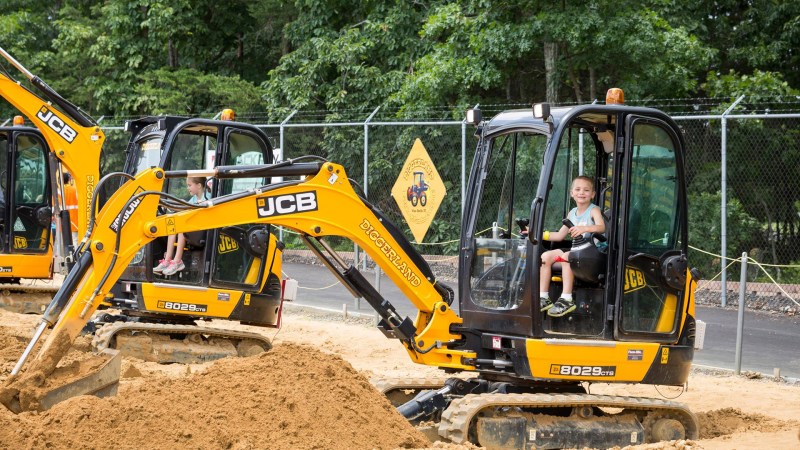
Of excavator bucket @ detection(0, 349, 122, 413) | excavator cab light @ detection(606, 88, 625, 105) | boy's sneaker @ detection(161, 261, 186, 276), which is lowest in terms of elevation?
excavator bucket @ detection(0, 349, 122, 413)

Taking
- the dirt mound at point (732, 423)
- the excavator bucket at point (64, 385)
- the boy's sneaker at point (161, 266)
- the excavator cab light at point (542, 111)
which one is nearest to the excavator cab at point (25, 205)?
the boy's sneaker at point (161, 266)

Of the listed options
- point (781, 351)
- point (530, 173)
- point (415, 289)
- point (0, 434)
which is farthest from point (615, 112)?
point (781, 351)

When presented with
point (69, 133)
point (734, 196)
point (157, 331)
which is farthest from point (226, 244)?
point (734, 196)

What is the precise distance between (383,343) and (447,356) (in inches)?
205

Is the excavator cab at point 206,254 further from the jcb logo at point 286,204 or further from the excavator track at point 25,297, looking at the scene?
the excavator track at point 25,297

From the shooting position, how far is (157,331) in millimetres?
11266

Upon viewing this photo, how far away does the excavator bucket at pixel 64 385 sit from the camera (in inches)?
276

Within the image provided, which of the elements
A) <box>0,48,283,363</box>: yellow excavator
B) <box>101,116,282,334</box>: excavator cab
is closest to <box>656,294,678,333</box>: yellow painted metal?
<box>101,116,282,334</box>: excavator cab

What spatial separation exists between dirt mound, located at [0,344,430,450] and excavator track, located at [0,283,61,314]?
330 inches

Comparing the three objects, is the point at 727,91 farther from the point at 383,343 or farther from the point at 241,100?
the point at 241,100

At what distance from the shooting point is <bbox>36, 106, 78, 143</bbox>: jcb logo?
12703 millimetres

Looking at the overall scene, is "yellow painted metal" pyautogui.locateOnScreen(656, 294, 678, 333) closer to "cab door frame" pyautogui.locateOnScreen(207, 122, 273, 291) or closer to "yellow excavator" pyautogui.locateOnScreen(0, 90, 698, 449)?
"yellow excavator" pyautogui.locateOnScreen(0, 90, 698, 449)

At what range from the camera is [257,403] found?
698cm

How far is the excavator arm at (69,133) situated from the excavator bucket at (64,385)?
5.43m
